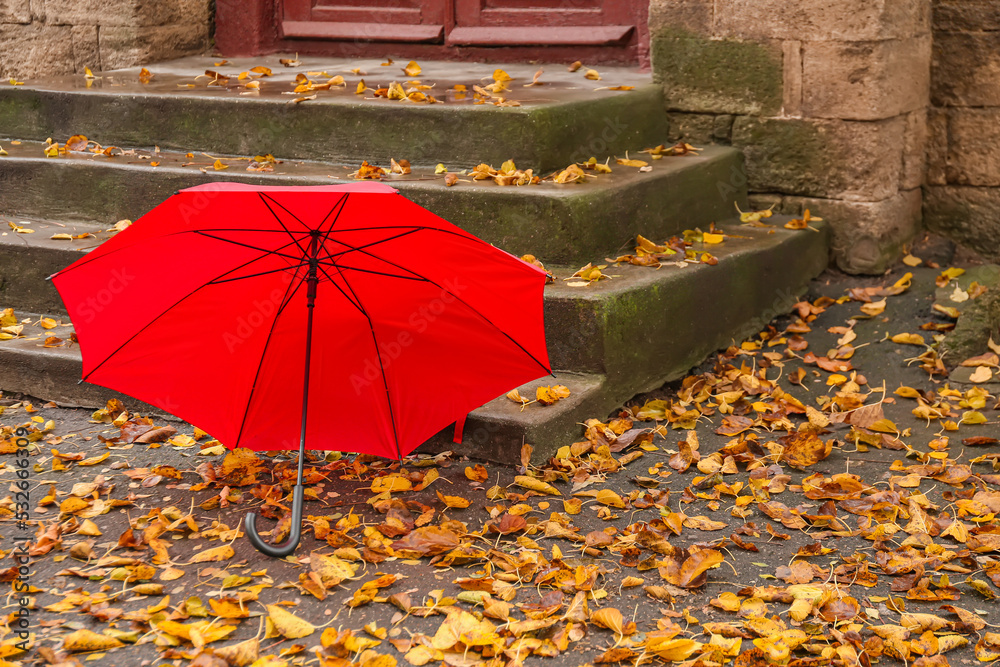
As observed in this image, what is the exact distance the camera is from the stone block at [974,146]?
15.1 ft

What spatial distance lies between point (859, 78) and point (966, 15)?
2.28 feet

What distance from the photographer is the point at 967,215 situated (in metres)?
4.78

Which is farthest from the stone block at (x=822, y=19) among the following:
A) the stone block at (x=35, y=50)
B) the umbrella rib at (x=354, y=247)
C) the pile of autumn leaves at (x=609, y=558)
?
the stone block at (x=35, y=50)

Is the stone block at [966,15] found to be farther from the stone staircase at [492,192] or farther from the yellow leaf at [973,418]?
the yellow leaf at [973,418]

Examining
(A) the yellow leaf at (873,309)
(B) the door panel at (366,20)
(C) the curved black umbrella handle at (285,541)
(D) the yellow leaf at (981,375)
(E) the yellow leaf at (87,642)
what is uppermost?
(B) the door panel at (366,20)

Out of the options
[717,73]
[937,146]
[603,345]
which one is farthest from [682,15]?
[603,345]

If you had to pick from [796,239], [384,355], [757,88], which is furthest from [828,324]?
[384,355]

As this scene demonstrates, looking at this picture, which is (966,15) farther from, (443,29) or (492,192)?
(443,29)

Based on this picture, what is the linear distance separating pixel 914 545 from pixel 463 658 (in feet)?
4.22

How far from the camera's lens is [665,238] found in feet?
13.9

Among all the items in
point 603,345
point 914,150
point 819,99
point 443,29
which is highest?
point 443,29

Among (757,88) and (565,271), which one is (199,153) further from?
(757,88)

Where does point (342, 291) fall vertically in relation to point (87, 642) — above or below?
above

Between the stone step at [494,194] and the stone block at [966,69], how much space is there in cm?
103
